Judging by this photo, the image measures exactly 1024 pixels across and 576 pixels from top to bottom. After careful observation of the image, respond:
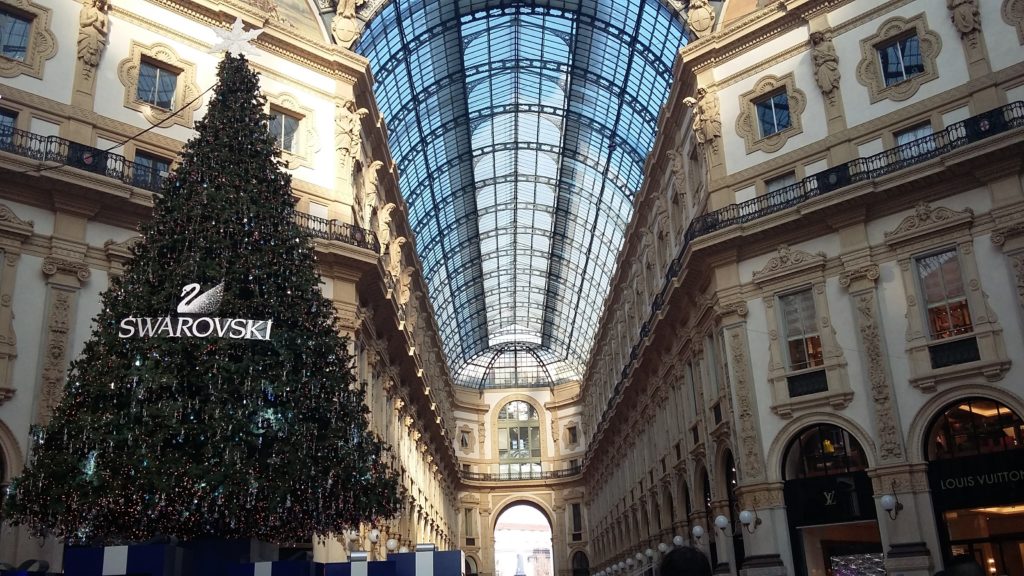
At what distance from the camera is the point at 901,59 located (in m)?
25.7

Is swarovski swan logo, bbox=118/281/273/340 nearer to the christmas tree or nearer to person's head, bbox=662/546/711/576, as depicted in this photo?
the christmas tree

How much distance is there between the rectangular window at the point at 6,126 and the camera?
73.0 ft

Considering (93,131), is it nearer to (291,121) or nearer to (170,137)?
(170,137)

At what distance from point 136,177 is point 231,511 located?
573 inches

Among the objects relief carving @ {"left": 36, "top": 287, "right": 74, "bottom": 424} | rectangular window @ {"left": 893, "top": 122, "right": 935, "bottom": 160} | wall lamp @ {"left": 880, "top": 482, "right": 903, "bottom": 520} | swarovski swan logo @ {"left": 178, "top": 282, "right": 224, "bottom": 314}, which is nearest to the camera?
swarovski swan logo @ {"left": 178, "top": 282, "right": 224, "bottom": 314}

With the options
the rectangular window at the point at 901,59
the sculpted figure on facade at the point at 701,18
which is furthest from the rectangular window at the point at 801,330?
the sculpted figure on facade at the point at 701,18

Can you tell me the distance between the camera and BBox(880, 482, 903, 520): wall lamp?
22094 mm

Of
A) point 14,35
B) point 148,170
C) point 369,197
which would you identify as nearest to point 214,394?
point 148,170

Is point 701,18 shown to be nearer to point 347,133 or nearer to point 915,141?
point 915,141

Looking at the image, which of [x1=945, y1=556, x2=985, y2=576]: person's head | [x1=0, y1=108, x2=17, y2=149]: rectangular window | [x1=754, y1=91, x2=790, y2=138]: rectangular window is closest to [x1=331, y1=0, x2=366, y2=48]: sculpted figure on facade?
[x1=0, y1=108, x2=17, y2=149]: rectangular window

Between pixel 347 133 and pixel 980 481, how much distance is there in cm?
2239

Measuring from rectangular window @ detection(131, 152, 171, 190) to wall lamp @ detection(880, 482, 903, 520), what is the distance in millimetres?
21549

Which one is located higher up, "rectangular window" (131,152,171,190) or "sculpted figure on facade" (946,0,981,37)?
"sculpted figure on facade" (946,0,981,37)

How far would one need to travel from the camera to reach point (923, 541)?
2223cm
